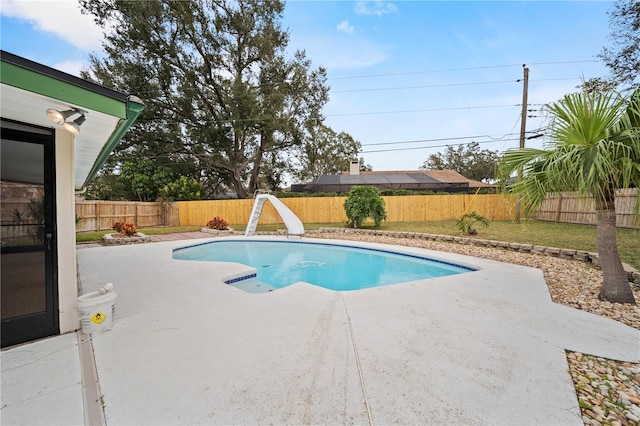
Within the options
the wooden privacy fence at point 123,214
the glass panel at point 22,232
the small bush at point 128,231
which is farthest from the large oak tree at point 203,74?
the glass panel at point 22,232

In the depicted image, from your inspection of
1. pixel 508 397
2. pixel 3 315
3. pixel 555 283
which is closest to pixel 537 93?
pixel 555 283

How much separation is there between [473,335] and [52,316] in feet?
13.3

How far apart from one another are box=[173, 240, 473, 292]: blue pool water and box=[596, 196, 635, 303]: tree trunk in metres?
2.28

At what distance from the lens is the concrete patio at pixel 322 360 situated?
161cm

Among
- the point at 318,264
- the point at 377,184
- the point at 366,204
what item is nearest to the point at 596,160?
the point at 318,264

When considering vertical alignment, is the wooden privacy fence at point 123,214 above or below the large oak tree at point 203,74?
below

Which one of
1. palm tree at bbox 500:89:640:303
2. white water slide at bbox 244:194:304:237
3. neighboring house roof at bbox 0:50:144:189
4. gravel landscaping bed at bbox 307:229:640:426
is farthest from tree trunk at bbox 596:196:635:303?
white water slide at bbox 244:194:304:237

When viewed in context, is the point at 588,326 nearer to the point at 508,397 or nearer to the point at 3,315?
the point at 508,397

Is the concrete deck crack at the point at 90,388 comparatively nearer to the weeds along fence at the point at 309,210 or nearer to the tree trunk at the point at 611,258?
the tree trunk at the point at 611,258

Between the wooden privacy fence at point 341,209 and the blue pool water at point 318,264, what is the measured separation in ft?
15.3

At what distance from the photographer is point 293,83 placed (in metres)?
17.9

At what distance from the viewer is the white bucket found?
2537mm

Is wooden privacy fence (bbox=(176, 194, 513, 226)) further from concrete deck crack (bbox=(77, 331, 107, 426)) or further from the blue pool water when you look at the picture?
concrete deck crack (bbox=(77, 331, 107, 426))

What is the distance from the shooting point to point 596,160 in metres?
2.72
